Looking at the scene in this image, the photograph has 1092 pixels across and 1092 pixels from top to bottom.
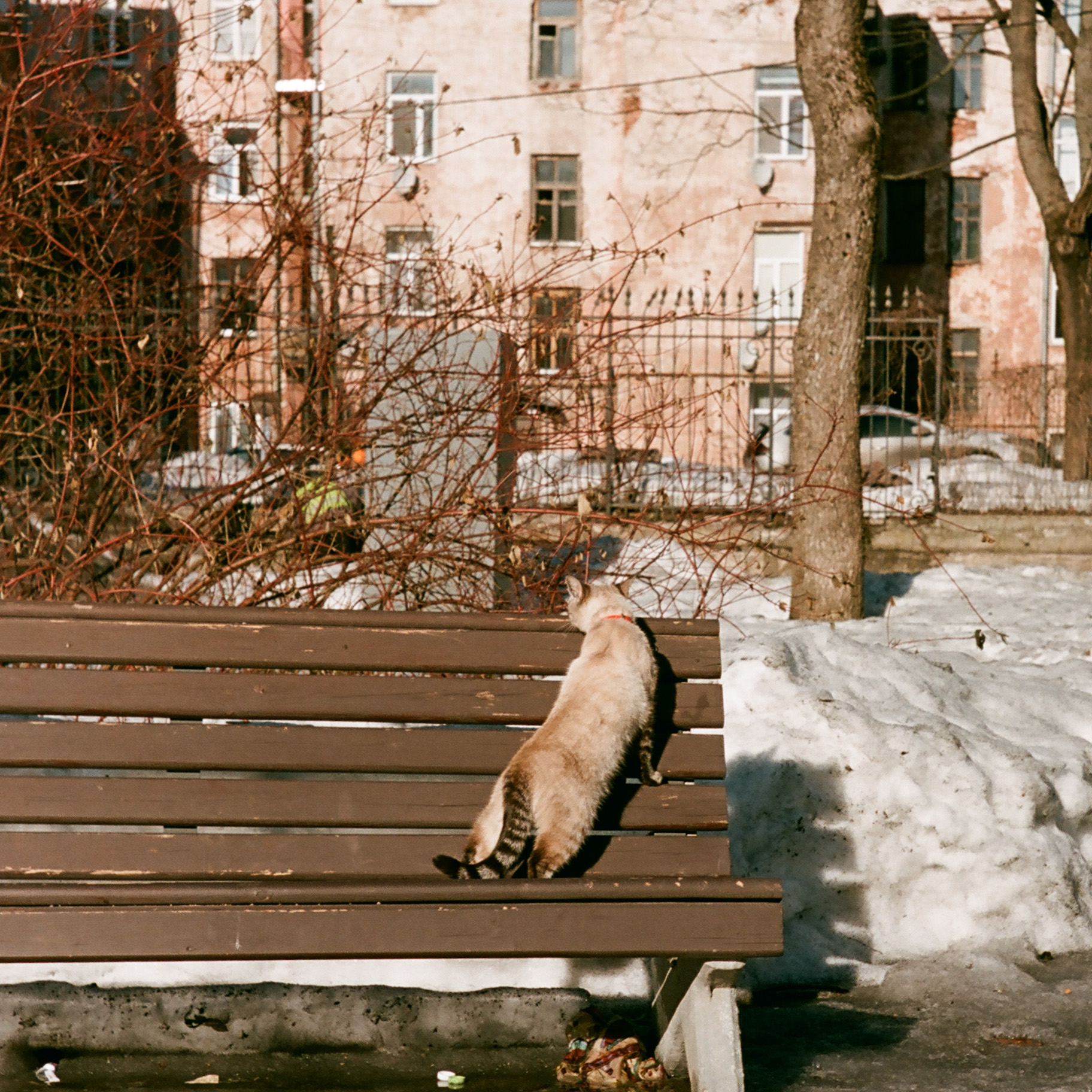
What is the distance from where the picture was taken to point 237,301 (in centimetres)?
611

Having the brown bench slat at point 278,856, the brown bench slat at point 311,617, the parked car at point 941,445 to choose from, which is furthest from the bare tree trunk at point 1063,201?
the brown bench slat at point 278,856

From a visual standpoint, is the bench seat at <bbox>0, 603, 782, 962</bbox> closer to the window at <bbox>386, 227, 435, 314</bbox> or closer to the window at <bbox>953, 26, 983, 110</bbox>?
the window at <bbox>386, 227, 435, 314</bbox>

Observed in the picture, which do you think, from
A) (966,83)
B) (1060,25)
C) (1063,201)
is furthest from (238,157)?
(966,83)

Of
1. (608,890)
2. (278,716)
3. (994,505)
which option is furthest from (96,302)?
(994,505)

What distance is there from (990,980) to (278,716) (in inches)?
89.5

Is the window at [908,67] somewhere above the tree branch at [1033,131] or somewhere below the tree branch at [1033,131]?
above

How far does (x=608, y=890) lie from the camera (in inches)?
111

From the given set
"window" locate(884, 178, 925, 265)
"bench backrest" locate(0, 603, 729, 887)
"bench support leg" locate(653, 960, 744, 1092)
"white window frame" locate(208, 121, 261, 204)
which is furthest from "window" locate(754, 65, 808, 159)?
"bench support leg" locate(653, 960, 744, 1092)

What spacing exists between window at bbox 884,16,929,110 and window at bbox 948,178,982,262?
1.93m

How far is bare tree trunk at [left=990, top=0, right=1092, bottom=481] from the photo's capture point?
14.6 metres

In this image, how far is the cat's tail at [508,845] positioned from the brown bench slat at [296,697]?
37 cm

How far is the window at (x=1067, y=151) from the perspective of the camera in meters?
29.7

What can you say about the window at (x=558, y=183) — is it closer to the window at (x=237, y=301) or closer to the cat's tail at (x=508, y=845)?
the window at (x=237, y=301)

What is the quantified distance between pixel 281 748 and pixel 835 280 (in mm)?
5728
